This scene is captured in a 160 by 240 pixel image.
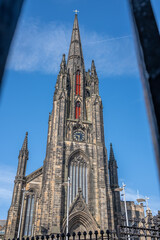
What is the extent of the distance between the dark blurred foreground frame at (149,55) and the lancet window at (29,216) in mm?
24620

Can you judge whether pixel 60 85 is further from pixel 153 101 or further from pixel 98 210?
pixel 153 101

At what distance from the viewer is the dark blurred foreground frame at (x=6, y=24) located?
933 millimetres

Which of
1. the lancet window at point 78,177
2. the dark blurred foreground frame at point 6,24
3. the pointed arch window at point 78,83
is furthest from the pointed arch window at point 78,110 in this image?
the dark blurred foreground frame at point 6,24

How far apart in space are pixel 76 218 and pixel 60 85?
16.2 m

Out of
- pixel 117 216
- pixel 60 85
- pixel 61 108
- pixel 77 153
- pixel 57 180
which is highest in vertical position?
pixel 60 85

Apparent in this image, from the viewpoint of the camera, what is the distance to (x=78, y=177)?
23.6m

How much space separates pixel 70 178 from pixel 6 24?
2317 cm

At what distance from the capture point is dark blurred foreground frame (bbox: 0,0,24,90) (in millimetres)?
933

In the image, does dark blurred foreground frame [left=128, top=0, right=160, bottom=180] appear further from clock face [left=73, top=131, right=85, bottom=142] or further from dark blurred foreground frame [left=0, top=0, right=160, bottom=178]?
clock face [left=73, top=131, right=85, bottom=142]

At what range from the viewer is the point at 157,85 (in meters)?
0.94

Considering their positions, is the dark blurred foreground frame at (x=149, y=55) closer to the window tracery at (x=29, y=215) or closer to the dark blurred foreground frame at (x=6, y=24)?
the dark blurred foreground frame at (x=6, y=24)

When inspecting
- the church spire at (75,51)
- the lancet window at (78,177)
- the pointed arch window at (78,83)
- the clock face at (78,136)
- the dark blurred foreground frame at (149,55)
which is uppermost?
the church spire at (75,51)

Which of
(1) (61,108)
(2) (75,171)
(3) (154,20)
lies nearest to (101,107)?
(1) (61,108)

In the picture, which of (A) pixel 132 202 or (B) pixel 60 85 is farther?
(A) pixel 132 202
